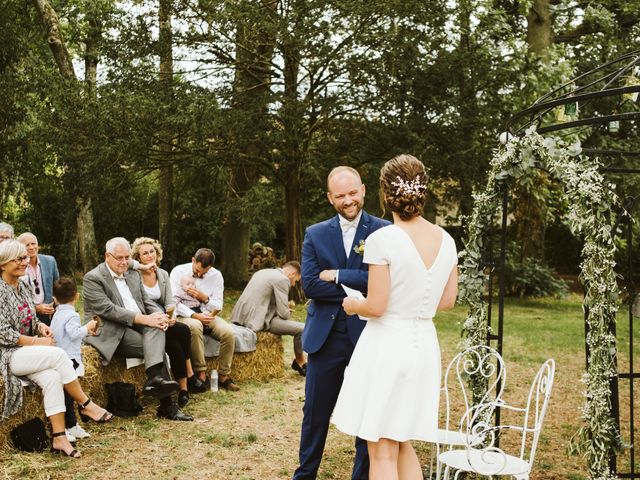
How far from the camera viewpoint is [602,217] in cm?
434

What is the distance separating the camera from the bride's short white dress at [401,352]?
3.53 metres

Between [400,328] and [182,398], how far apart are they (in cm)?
449

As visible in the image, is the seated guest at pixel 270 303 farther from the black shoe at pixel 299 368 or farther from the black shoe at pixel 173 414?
the black shoe at pixel 173 414

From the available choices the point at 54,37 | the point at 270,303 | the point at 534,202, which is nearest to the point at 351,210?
the point at 270,303

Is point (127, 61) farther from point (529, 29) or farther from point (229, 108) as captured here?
point (529, 29)

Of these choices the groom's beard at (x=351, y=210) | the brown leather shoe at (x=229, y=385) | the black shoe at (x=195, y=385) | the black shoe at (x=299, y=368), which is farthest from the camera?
the black shoe at (x=299, y=368)

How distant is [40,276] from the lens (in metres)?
7.88

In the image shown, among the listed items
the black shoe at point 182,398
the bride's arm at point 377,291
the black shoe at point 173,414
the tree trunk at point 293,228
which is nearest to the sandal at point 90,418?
the black shoe at point 173,414

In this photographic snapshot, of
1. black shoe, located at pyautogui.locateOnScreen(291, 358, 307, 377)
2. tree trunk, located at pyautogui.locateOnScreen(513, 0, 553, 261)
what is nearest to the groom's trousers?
black shoe, located at pyautogui.locateOnScreen(291, 358, 307, 377)

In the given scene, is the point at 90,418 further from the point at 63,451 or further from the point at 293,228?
the point at 293,228

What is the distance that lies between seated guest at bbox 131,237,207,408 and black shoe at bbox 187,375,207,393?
0.20 m

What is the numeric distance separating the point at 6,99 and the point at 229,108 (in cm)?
741

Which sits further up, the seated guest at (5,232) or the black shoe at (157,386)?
the seated guest at (5,232)

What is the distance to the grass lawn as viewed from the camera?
5555 mm
